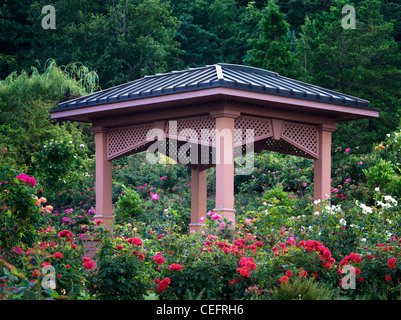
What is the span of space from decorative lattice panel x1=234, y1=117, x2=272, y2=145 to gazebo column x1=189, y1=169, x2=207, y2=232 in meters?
2.76

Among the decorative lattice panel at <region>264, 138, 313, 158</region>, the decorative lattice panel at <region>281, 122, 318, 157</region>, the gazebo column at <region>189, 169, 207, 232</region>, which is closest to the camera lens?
the decorative lattice panel at <region>281, 122, 318, 157</region>

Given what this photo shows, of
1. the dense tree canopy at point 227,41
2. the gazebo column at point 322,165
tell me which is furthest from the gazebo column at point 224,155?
the dense tree canopy at point 227,41

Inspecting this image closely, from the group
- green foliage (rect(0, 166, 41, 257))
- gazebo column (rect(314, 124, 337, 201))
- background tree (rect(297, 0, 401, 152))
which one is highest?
background tree (rect(297, 0, 401, 152))

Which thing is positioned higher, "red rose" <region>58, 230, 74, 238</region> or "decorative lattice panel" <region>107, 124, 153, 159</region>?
"decorative lattice panel" <region>107, 124, 153, 159</region>

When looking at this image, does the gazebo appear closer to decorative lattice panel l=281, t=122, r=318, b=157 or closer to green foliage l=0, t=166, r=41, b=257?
decorative lattice panel l=281, t=122, r=318, b=157

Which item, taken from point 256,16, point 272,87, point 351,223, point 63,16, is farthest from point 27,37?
point 351,223

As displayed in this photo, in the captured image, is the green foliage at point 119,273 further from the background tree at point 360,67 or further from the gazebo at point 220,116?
the background tree at point 360,67

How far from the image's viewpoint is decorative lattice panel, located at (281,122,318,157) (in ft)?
33.1

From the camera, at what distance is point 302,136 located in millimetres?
10359

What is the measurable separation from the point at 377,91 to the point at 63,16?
57.0ft

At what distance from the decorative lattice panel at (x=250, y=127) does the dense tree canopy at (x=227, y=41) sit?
11785mm

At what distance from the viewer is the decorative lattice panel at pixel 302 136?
10.1 meters

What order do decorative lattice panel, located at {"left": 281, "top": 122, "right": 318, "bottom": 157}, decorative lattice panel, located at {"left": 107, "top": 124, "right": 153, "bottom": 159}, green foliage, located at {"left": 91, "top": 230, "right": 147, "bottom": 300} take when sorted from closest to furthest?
green foliage, located at {"left": 91, "top": 230, "right": 147, "bottom": 300}, decorative lattice panel, located at {"left": 281, "top": 122, "right": 318, "bottom": 157}, decorative lattice panel, located at {"left": 107, "top": 124, "right": 153, "bottom": 159}

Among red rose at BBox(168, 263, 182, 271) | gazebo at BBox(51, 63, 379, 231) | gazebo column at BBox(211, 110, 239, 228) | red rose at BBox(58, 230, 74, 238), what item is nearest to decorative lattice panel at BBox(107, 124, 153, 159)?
gazebo at BBox(51, 63, 379, 231)
